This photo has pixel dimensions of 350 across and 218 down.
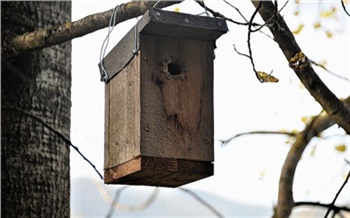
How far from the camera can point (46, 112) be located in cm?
342

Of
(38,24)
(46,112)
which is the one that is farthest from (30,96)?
(38,24)

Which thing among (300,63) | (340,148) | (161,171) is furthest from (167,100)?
(340,148)

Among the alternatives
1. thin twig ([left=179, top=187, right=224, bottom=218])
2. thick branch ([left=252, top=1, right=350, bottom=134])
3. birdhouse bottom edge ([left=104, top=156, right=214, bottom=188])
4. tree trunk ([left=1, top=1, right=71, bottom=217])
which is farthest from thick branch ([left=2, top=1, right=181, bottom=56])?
thin twig ([left=179, top=187, right=224, bottom=218])

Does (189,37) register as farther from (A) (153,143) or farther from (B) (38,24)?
(B) (38,24)

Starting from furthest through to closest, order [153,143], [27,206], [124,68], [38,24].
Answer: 1. [38,24]
2. [27,206]
3. [124,68]
4. [153,143]

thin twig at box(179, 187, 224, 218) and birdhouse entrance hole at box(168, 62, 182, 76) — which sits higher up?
birdhouse entrance hole at box(168, 62, 182, 76)

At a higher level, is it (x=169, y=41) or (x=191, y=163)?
(x=169, y=41)

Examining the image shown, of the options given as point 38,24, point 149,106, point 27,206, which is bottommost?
point 27,206

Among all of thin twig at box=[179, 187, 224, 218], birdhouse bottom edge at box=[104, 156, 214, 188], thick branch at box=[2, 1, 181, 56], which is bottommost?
thin twig at box=[179, 187, 224, 218]

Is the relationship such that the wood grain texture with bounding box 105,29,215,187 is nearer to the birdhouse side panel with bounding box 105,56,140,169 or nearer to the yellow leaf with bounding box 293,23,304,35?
the birdhouse side panel with bounding box 105,56,140,169

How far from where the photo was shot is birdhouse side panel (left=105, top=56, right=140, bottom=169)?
2611 mm

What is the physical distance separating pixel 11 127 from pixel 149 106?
0.96 meters

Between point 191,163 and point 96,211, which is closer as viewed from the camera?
point 191,163

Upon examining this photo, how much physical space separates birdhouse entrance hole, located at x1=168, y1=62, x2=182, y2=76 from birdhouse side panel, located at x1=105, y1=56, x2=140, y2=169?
0.39ft
